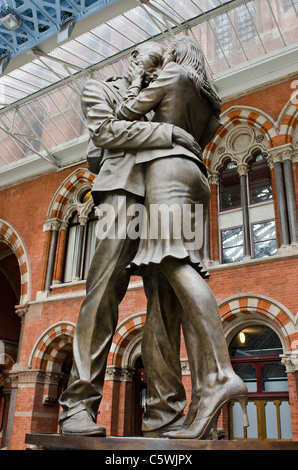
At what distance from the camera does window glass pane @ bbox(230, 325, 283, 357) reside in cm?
944

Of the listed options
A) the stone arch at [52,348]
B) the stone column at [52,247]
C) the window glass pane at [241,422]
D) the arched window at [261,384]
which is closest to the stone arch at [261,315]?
the arched window at [261,384]

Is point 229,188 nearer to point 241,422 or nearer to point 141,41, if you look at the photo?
point 141,41

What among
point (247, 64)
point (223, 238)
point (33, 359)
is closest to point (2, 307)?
point (33, 359)

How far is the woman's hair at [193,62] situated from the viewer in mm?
2398

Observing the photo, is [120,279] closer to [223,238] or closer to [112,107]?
[112,107]

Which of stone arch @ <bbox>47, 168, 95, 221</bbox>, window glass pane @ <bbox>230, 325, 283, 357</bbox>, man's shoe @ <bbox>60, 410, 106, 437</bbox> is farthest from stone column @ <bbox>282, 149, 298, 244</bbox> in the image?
man's shoe @ <bbox>60, 410, 106, 437</bbox>

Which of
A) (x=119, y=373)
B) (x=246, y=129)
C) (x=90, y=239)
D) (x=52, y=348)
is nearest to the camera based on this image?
(x=119, y=373)

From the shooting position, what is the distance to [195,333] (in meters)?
2.07

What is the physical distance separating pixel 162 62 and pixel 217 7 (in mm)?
8133

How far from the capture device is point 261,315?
917 centimetres

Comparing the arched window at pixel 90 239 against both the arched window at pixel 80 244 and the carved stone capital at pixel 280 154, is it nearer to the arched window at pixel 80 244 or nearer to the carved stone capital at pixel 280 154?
the arched window at pixel 80 244

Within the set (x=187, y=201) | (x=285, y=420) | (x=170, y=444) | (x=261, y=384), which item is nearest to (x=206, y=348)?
(x=170, y=444)

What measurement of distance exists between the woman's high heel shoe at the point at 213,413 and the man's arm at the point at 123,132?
113 centimetres

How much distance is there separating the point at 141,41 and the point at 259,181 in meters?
4.40
